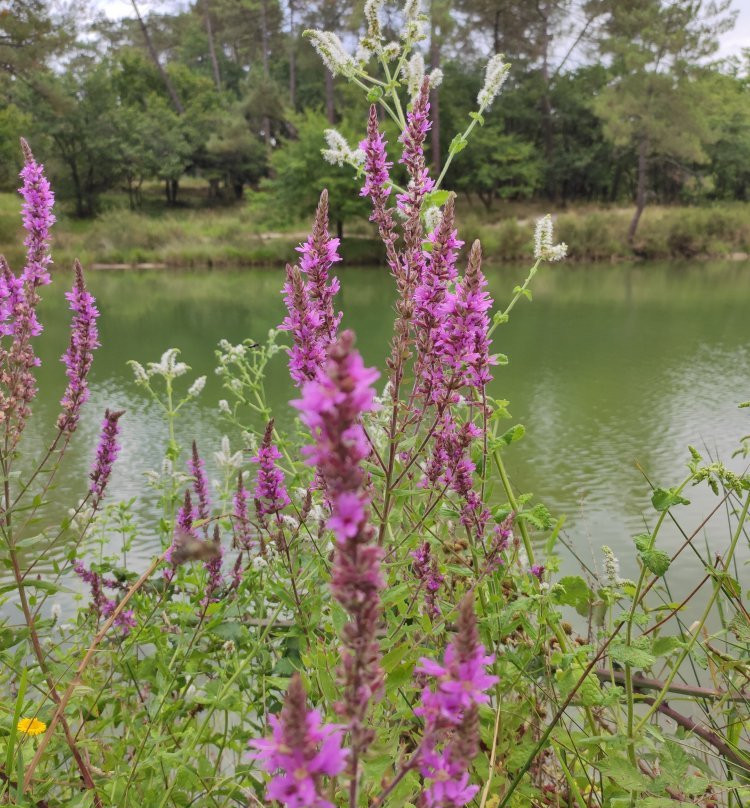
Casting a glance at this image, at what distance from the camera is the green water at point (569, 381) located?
17.9 feet

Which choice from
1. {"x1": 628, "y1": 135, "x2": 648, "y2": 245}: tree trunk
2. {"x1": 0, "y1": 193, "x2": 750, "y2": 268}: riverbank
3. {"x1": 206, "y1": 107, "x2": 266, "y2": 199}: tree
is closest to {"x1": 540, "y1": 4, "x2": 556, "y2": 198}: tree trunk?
{"x1": 628, "y1": 135, "x2": 648, "y2": 245}: tree trunk

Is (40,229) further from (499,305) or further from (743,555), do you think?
(499,305)

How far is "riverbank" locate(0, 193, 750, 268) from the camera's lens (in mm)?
25906

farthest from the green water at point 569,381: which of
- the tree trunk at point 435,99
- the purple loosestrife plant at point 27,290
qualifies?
the tree trunk at point 435,99

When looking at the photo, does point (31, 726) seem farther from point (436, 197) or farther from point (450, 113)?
point (450, 113)

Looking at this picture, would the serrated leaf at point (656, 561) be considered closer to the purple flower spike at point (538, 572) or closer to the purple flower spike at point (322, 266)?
the purple flower spike at point (538, 572)

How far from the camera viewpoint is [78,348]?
2.52 metres

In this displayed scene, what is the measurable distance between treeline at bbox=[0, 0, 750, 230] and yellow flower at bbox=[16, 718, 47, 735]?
26.0 meters

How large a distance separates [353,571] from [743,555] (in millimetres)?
4340

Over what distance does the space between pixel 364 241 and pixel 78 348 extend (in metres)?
25.9

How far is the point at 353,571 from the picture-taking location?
69 cm

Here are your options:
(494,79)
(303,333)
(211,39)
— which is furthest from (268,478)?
(211,39)

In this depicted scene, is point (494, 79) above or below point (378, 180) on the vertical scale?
above

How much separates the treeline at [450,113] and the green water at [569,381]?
12.4 m
